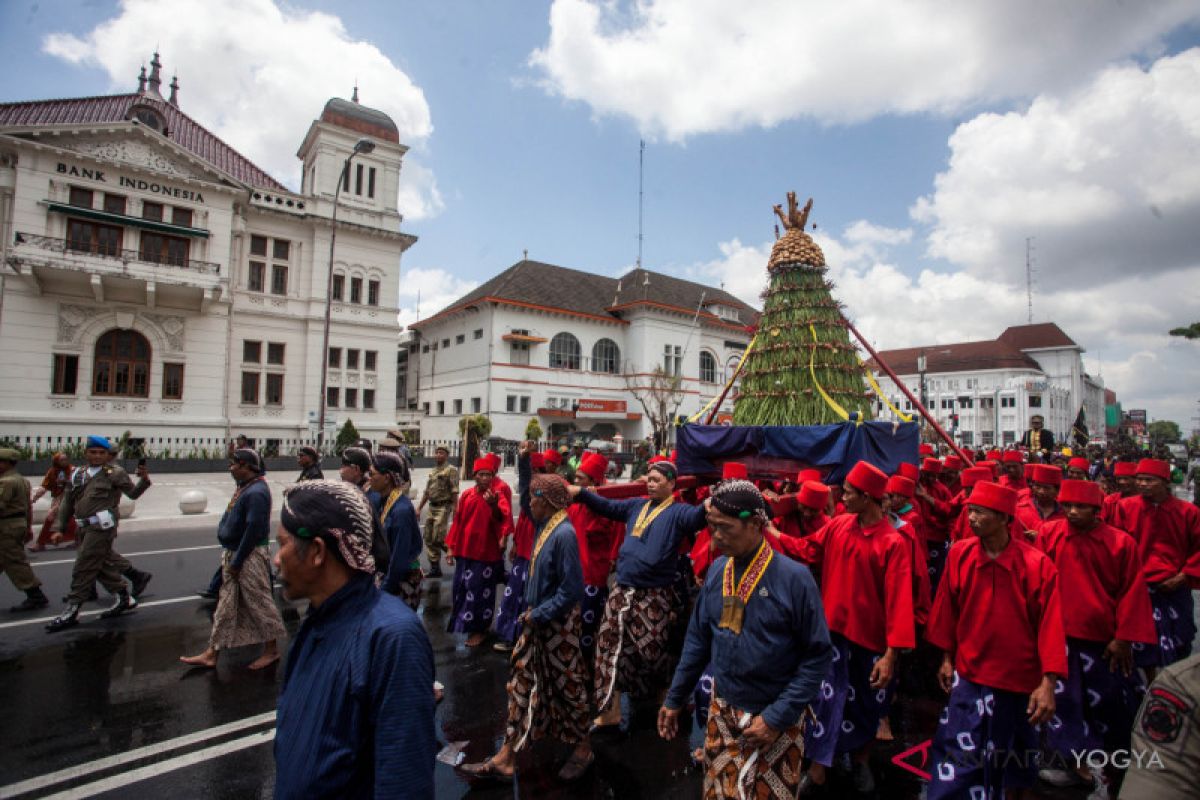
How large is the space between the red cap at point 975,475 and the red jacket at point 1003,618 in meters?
3.34

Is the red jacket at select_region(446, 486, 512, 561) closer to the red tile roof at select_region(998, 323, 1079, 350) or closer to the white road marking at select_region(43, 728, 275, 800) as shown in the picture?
the white road marking at select_region(43, 728, 275, 800)

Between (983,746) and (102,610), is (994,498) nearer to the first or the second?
(983,746)

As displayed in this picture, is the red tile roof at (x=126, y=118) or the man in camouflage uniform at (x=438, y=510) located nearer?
the man in camouflage uniform at (x=438, y=510)

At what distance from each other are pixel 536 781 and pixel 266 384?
30.4m

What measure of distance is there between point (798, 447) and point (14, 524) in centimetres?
891

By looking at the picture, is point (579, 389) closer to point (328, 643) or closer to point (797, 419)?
point (797, 419)

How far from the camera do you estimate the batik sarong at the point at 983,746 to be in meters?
3.09

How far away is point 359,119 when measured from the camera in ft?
108

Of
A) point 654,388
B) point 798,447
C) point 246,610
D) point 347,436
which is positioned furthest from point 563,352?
point 246,610

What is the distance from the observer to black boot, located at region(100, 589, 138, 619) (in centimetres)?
682

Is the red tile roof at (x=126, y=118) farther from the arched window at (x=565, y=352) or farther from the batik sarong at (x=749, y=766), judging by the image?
the batik sarong at (x=749, y=766)

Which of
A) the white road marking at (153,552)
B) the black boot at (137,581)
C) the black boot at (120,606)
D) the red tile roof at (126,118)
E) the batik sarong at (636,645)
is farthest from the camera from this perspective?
the red tile roof at (126,118)

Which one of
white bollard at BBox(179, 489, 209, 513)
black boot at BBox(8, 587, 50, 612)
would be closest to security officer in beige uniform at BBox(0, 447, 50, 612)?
black boot at BBox(8, 587, 50, 612)

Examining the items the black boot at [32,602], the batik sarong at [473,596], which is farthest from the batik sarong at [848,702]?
the black boot at [32,602]
